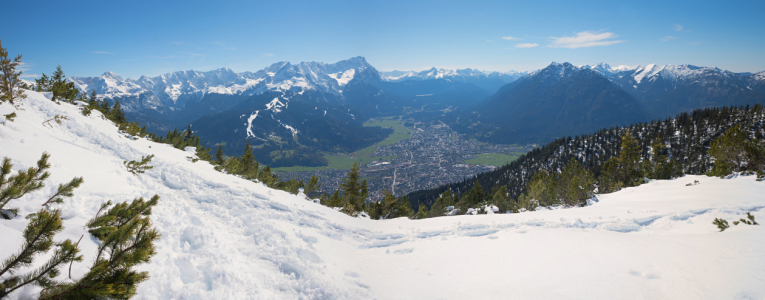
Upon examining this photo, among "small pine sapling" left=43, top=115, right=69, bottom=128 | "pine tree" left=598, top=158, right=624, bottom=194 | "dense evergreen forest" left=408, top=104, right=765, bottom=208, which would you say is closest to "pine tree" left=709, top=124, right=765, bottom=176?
"pine tree" left=598, top=158, right=624, bottom=194

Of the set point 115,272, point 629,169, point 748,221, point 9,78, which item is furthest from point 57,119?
point 629,169

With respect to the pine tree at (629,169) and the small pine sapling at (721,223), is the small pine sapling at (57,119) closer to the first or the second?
the small pine sapling at (721,223)

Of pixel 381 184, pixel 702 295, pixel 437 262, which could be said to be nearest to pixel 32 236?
pixel 437 262

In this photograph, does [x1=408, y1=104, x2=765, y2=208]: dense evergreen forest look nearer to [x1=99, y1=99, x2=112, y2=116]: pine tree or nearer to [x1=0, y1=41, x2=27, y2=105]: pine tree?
[x1=99, y1=99, x2=112, y2=116]: pine tree

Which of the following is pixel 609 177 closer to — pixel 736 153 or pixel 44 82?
pixel 736 153

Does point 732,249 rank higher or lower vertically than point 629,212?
higher

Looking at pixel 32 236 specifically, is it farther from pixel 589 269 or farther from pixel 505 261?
pixel 589 269
